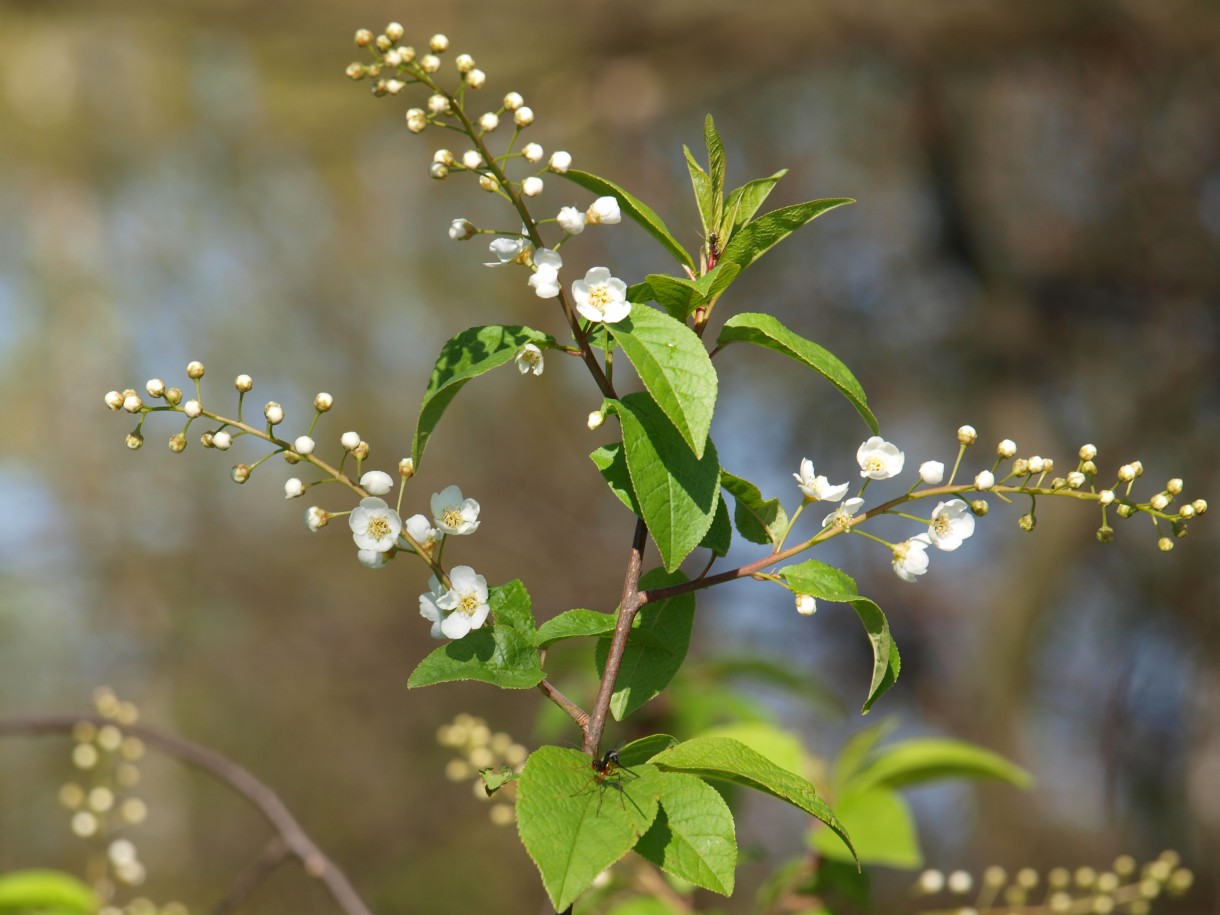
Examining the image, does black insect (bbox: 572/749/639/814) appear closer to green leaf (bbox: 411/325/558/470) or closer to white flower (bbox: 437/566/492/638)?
white flower (bbox: 437/566/492/638)

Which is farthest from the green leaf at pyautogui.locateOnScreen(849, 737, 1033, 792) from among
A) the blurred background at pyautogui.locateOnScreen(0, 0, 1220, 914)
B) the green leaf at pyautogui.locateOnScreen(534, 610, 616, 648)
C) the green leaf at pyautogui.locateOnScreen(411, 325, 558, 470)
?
the blurred background at pyautogui.locateOnScreen(0, 0, 1220, 914)

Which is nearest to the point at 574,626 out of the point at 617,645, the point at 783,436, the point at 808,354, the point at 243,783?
the point at 617,645

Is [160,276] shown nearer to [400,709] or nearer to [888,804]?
[400,709]

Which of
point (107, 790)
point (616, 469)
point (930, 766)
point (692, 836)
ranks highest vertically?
point (616, 469)

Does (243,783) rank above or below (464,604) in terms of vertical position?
below

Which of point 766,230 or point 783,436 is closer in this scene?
point 766,230

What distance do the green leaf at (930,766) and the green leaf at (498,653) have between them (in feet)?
2.58

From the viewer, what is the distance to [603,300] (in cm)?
73

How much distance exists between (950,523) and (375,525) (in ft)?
1.39

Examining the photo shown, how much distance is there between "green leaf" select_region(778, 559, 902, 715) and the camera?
28.0 inches

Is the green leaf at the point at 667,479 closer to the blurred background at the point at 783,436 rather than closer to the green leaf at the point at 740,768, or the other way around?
the green leaf at the point at 740,768

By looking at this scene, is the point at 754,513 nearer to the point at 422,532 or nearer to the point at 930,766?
the point at 422,532

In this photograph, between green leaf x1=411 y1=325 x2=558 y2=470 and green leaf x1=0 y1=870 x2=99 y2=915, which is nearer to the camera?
green leaf x1=411 y1=325 x2=558 y2=470

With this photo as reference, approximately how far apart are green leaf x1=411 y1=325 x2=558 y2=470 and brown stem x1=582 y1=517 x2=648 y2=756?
152 mm
